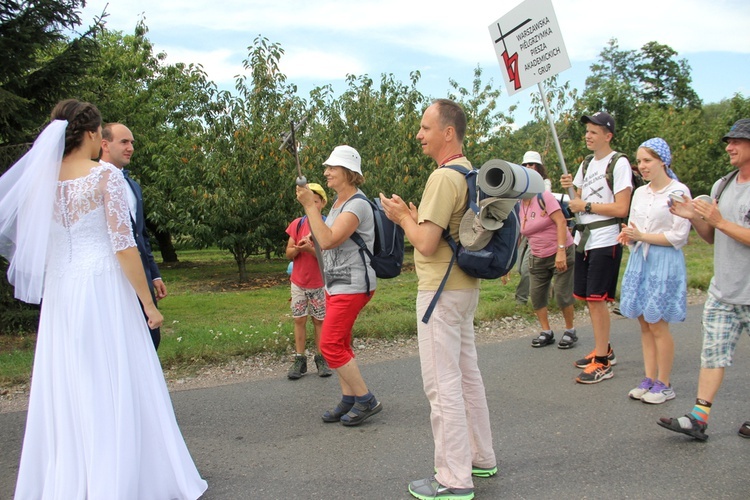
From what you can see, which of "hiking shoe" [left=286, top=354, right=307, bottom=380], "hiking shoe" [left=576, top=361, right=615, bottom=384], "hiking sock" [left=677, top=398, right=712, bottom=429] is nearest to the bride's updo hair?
Answer: "hiking shoe" [left=286, top=354, right=307, bottom=380]

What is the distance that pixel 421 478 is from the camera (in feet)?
11.9

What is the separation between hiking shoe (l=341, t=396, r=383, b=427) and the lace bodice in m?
2.11

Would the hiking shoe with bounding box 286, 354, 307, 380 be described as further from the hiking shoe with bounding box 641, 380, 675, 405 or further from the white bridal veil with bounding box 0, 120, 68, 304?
the hiking shoe with bounding box 641, 380, 675, 405

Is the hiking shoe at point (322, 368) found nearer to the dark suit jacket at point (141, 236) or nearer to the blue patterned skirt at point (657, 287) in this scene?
the dark suit jacket at point (141, 236)

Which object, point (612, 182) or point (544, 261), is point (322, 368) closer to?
point (544, 261)

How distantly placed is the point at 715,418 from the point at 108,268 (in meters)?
4.21

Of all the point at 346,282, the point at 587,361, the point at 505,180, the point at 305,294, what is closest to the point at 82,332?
the point at 346,282

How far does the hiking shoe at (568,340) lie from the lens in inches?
264

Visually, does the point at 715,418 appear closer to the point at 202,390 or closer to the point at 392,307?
the point at 202,390

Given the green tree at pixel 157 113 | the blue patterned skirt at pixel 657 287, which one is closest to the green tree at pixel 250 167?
the green tree at pixel 157 113

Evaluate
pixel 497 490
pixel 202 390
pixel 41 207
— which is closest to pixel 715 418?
pixel 497 490

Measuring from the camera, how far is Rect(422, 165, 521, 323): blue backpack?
322 centimetres

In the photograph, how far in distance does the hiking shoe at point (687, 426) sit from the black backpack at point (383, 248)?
6.75 ft

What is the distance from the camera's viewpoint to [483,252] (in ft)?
10.6
